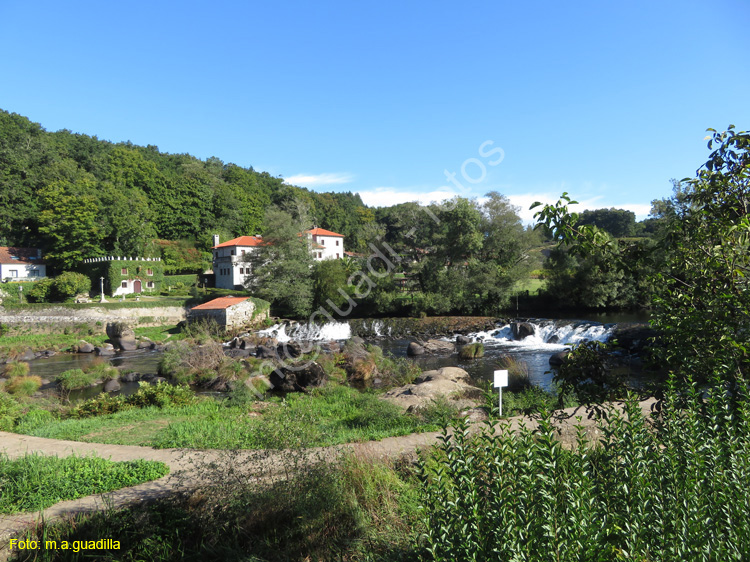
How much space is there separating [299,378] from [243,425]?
7199 mm

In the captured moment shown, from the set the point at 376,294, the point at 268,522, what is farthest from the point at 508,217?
the point at 268,522

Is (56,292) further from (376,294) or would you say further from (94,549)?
(94,549)

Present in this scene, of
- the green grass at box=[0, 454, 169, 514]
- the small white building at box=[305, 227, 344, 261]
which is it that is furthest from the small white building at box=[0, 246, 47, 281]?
the green grass at box=[0, 454, 169, 514]

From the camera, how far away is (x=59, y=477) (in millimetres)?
6762

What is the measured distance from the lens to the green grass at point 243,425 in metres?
7.18

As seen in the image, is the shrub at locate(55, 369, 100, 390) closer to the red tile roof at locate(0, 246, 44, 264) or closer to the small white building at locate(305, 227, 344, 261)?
the red tile roof at locate(0, 246, 44, 264)

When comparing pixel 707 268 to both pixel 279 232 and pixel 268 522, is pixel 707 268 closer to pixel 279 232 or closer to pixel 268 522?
pixel 268 522

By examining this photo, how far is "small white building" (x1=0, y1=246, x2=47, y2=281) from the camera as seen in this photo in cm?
4594

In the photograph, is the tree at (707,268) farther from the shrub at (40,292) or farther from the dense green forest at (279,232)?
the shrub at (40,292)

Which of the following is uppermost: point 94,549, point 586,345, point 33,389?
point 586,345

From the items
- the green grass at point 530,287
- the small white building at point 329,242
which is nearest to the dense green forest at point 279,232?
the green grass at point 530,287

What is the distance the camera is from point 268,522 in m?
5.21

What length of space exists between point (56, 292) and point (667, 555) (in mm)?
47717

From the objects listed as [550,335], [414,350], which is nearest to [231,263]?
[414,350]
